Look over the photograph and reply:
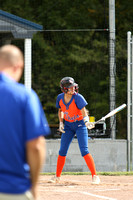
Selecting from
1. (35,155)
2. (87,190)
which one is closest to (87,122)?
(87,190)

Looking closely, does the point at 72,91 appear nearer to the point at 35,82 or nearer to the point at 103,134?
the point at 103,134

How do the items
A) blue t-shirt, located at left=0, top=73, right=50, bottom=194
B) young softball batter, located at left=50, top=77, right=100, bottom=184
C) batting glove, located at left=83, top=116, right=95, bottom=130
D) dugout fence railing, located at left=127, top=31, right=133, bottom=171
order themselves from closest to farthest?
blue t-shirt, located at left=0, top=73, right=50, bottom=194, batting glove, located at left=83, top=116, right=95, bottom=130, young softball batter, located at left=50, top=77, right=100, bottom=184, dugout fence railing, located at left=127, top=31, right=133, bottom=171

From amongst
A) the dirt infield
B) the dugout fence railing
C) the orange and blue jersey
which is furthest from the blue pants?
the dugout fence railing

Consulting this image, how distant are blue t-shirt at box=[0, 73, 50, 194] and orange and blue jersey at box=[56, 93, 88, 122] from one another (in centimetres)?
595

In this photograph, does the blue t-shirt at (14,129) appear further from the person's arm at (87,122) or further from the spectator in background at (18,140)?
the person's arm at (87,122)

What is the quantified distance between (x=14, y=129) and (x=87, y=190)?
216 inches

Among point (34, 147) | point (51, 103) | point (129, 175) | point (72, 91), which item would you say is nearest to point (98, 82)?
point (51, 103)

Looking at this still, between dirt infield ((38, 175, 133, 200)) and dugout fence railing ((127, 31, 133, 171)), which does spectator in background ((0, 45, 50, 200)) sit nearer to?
dirt infield ((38, 175, 133, 200))

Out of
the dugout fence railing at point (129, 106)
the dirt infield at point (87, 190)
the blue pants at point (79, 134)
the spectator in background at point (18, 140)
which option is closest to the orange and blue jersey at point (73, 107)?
the blue pants at point (79, 134)

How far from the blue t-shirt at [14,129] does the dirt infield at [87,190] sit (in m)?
4.45

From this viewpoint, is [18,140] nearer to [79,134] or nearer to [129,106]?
[79,134]

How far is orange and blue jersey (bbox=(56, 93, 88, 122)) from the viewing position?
888 centimetres

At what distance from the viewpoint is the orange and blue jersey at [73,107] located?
29.1 ft

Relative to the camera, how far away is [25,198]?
9.66 ft
